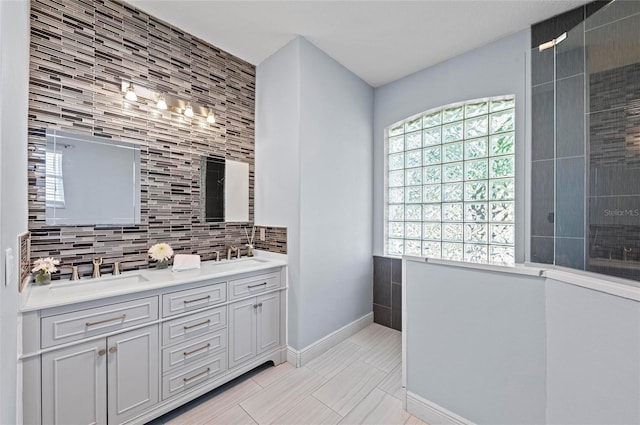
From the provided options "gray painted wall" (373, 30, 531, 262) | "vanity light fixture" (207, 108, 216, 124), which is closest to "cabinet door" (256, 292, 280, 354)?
"gray painted wall" (373, 30, 531, 262)

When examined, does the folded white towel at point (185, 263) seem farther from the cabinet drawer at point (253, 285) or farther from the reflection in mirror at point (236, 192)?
the reflection in mirror at point (236, 192)

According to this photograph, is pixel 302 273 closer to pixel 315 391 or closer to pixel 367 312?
pixel 315 391

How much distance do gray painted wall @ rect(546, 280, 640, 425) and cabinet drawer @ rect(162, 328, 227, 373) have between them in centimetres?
197

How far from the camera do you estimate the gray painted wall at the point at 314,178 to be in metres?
2.38

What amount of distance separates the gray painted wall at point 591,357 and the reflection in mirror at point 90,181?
8.87ft

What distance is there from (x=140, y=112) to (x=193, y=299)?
5.00 feet

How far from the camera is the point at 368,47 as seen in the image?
8.27 feet

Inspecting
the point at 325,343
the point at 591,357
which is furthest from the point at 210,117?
the point at 591,357

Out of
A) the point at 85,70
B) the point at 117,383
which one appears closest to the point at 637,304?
the point at 117,383

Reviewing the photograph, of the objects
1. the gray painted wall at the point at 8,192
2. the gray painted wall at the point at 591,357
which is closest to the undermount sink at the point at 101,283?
the gray painted wall at the point at 8,192

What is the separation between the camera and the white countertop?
1342mm

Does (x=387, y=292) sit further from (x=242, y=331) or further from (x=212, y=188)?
(x=212, y=188)

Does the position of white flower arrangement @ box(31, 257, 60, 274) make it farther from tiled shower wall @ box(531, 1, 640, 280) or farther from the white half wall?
tiled shower wall @ box(531, 1, 640, 280)

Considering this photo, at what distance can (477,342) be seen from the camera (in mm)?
1472
